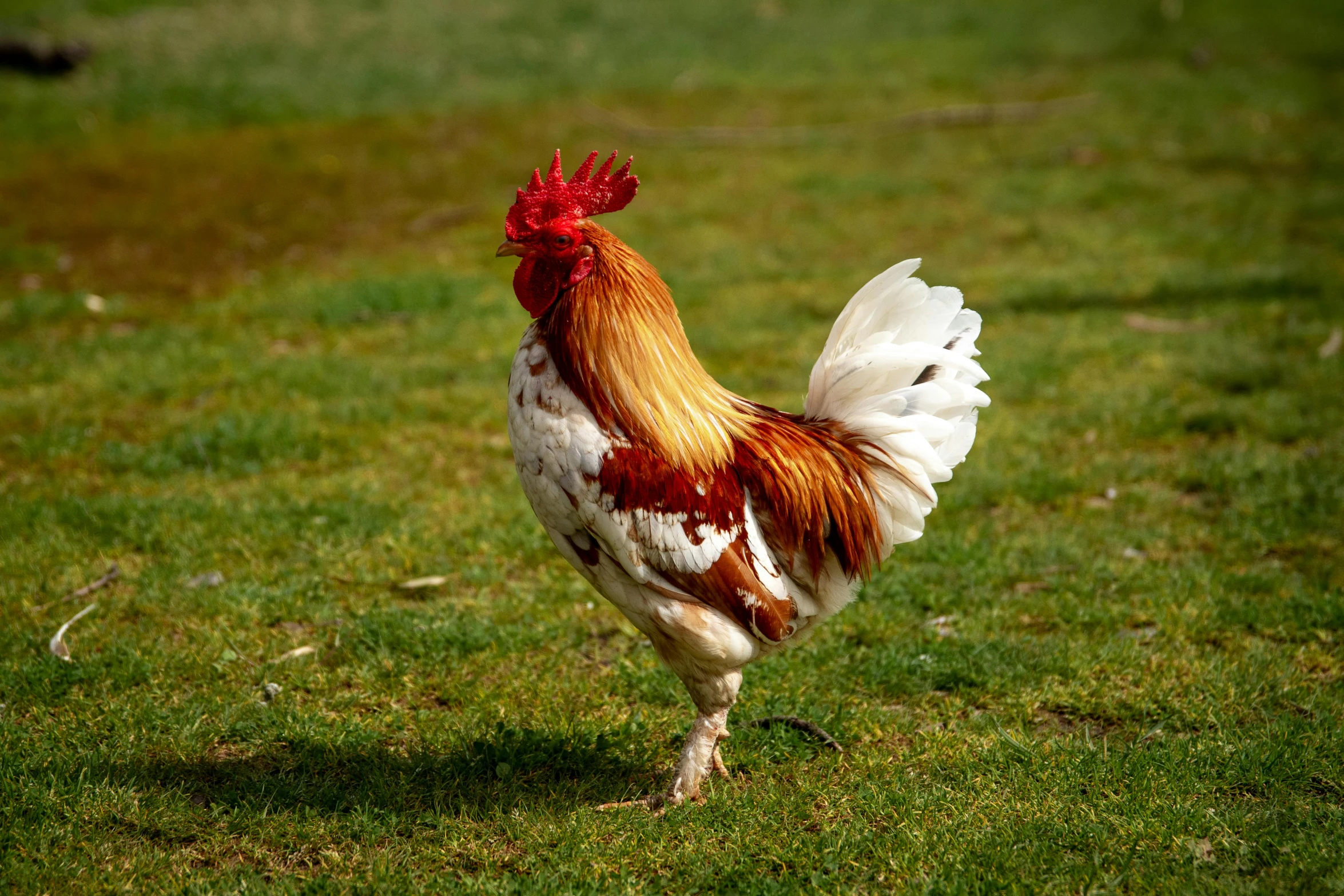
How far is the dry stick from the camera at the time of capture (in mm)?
13406

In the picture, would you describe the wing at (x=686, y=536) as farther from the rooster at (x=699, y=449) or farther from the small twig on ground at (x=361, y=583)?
the small twig on ground at (x=361, y=583)

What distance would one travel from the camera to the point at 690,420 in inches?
146

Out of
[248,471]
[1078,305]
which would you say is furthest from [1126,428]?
[248,471]

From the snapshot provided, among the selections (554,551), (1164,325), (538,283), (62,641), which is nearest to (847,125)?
(1164,325)

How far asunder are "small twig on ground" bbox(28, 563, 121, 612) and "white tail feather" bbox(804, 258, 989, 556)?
12.1 feet

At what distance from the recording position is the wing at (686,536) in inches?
139

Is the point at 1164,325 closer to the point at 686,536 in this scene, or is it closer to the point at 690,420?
the point at 690,420

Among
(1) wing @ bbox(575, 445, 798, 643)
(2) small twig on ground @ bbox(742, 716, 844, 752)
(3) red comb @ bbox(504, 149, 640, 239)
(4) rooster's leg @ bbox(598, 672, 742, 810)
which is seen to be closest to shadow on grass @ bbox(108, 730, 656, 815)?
(4) rooster's leg @ bbox(598, 672, 742, 810)

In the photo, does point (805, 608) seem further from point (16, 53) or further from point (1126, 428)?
point (16, 53)

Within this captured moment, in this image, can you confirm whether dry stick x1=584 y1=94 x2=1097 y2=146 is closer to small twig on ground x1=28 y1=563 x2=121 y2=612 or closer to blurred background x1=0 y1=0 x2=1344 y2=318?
blurred background x1=0 y1=0 x2=1344 y2=318

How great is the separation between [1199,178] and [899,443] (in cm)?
1037

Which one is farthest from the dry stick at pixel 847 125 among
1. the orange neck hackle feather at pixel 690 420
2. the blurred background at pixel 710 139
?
the orange neck hackle feather at pixel 690 420

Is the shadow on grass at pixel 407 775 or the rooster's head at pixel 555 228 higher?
the rooster's head at pixel 555 228

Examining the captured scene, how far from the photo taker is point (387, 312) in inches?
358
